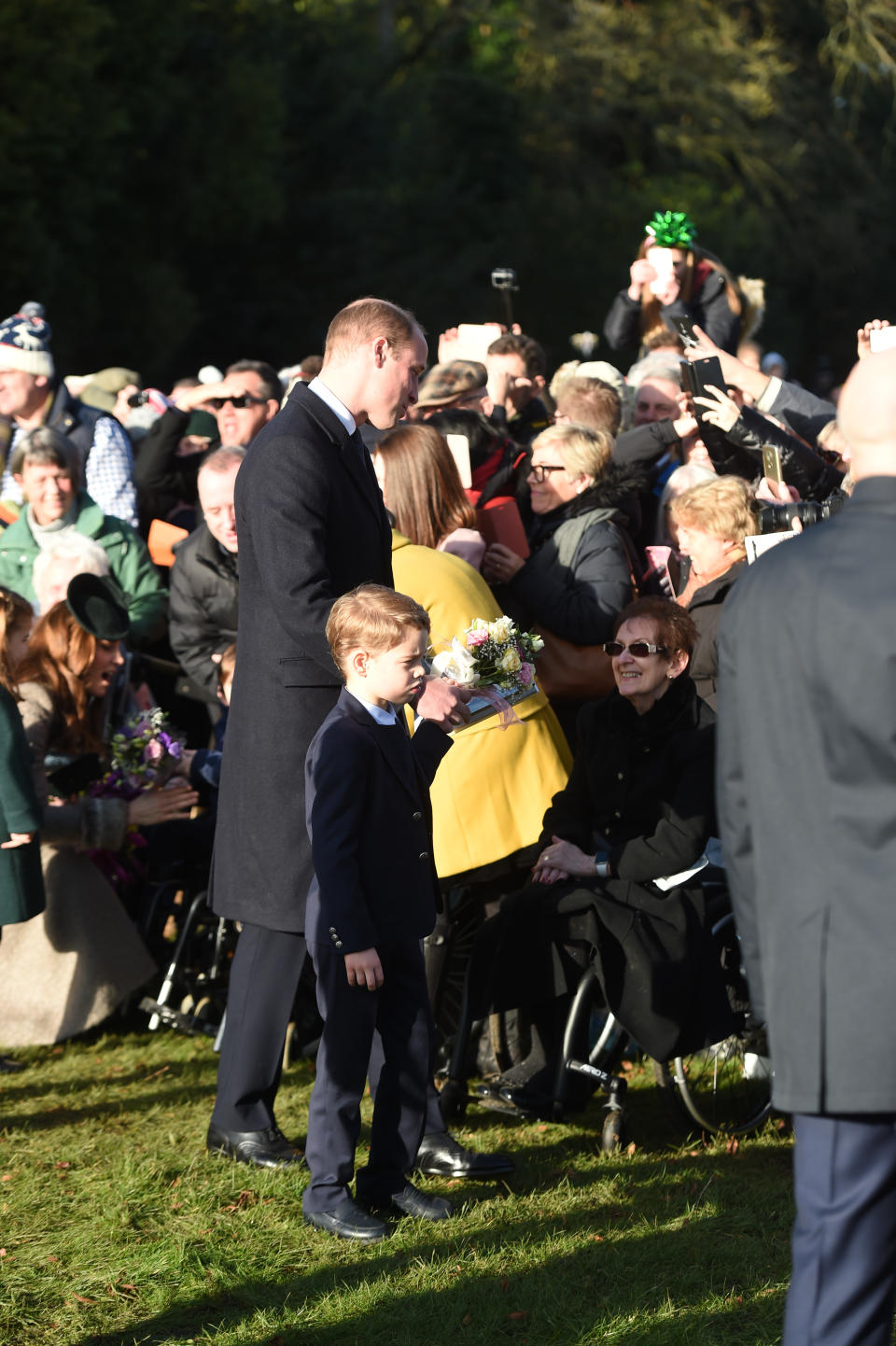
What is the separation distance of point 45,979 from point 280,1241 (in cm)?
230

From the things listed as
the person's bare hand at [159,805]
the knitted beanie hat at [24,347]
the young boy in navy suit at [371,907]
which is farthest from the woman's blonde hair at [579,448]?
the knitted beanie hat at [24,347]

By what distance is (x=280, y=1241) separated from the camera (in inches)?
175

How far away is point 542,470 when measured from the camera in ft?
21.4

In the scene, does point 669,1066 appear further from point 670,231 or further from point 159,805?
point 670,231

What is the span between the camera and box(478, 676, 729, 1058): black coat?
4.96 m

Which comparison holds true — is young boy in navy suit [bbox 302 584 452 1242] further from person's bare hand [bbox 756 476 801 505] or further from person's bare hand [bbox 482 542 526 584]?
person's bare hand [bbox 756 476 801 505]

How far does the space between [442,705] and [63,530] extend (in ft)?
11.1

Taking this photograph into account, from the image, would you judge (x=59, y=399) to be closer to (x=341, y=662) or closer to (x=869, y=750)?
(x=341, y=662)

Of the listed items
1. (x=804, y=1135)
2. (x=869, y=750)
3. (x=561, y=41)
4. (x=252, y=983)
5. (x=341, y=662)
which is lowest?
(x=252, y=983)

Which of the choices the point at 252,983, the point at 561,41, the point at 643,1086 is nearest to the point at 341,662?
the point at 252,983

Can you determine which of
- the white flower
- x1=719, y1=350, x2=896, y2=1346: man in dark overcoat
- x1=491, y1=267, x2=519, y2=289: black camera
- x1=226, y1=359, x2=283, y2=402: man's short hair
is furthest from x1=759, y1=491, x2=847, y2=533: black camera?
x1=226, y1=359, x2=283, y2=402: man's short hair

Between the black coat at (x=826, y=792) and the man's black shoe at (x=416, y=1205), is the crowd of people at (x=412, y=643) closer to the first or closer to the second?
the man's black shoe at (x=416, y=1205)

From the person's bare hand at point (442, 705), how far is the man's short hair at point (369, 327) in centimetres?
92

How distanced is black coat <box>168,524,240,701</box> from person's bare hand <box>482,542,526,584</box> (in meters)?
1.37
